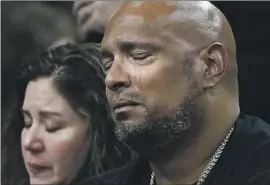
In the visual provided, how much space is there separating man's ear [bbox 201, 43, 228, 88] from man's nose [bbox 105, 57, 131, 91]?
11 cm

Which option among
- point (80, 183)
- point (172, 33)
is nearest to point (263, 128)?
point (172, 33)

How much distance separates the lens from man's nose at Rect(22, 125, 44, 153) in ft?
3.00

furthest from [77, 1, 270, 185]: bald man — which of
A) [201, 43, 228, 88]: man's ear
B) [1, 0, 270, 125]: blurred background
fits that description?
[1, 0, 270, 125]: blurred background

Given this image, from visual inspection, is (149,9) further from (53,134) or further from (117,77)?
(53,134)

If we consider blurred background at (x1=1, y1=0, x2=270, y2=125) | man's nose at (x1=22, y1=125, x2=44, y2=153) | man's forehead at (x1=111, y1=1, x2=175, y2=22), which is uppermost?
man's forehead at (x1=111, y1=1, x2=175, y2=22)

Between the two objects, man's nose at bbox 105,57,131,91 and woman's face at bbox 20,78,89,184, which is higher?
man's nose at bbox 105,57,131,91

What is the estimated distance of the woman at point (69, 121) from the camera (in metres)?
0.91

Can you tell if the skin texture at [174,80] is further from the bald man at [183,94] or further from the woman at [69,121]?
the woman at [69,121]

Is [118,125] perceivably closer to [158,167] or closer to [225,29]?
[158,167]

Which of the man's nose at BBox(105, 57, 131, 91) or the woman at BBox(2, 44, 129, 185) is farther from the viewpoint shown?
the woman at BBox(2, 44, 129, 185)

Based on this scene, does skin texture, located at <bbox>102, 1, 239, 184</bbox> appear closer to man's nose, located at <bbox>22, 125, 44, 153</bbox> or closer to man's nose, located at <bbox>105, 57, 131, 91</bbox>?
man's nose, located at <bbox>105, 57, 131, 91</bbox>

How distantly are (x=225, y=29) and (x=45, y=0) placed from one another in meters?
0.31

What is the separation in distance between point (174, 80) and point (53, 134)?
0.24m

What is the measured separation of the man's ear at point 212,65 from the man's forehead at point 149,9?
0.25ft
